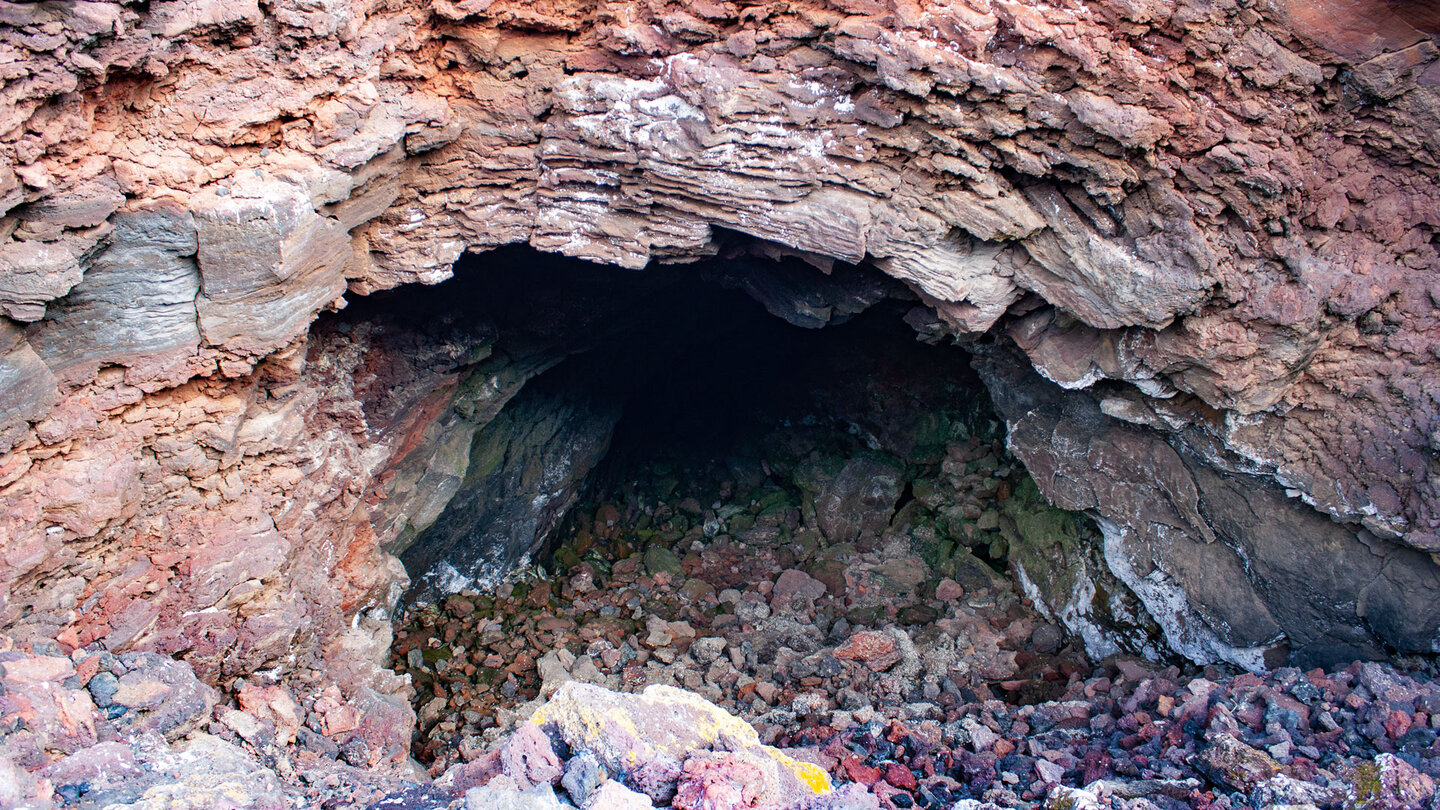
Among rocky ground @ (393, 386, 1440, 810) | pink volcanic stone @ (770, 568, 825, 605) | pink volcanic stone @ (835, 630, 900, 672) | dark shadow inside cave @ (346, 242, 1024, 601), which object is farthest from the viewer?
pink volcanic stone @ (770, 568, 825, 605)

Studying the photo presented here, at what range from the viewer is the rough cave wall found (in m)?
3.14

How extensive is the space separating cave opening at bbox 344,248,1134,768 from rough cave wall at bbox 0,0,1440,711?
3.34 ft

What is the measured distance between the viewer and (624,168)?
14.4 ft

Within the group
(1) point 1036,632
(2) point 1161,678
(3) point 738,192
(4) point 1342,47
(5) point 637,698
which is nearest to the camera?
(5) point 637,698

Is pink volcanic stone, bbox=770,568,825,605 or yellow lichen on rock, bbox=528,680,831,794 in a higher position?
yellow lichen on rock, bbox=528,680,831,794

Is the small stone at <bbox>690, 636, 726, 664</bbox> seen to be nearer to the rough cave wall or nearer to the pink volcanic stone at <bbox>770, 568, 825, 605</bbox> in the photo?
the pink volcanic stone at <bbox>770, 568, 825, 605</bbox>

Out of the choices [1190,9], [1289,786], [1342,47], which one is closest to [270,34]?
[1190,9]

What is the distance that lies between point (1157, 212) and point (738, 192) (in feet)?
6.82

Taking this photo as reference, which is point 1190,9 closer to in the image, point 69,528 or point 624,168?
point 624,168

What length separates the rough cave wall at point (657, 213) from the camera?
3.14 metres

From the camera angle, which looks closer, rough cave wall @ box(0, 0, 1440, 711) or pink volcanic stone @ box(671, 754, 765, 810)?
pink volcanic stone @ box(671, 754, 765, 810)

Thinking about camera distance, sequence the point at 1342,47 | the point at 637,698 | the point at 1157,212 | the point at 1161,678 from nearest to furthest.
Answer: the point at 637,698, the point at 1342,47, the point at 1157,212, the point at 1161,678

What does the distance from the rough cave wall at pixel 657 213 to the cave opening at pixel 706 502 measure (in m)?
1.02

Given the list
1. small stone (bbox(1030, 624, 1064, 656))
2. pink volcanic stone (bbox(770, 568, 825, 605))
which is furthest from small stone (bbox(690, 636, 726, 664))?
small stone (bbox(1030, 624, 1064, 656))
